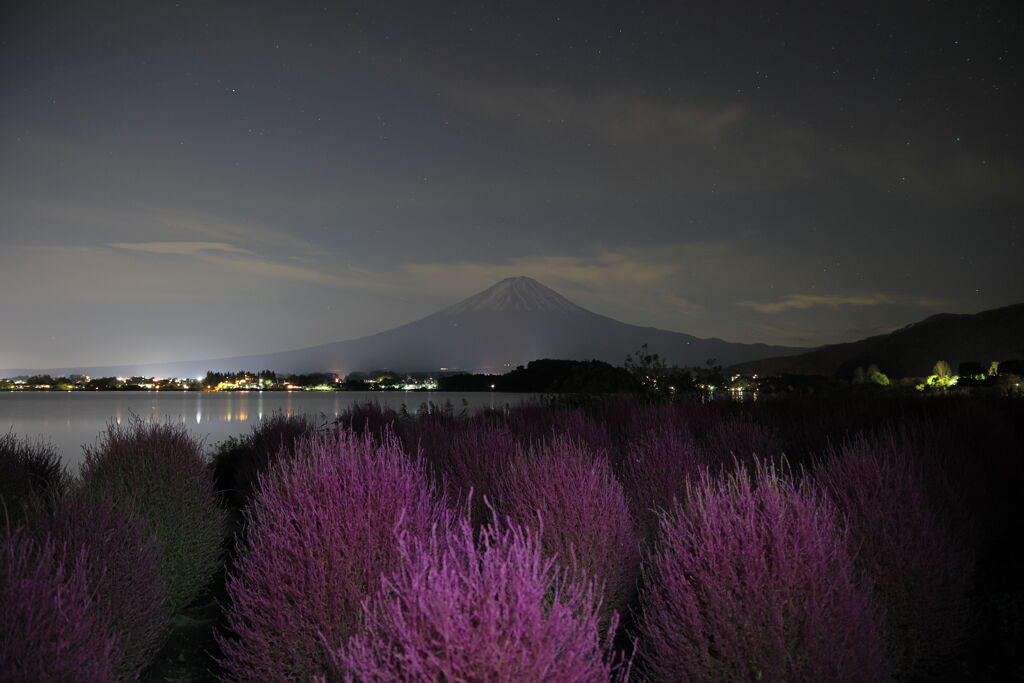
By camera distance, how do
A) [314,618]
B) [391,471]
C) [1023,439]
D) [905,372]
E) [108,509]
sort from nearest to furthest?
[314,618] < [391,471] < [108,509] < [1023,439] < [905,372]

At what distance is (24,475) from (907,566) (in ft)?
28.7

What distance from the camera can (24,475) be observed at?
25.7 ft

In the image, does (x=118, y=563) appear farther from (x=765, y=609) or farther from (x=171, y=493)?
(x=765, y=609)

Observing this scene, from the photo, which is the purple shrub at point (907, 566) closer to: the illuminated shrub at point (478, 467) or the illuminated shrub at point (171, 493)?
the illuminated shrub at point (478, 467)

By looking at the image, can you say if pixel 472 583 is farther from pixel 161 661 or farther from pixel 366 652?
pixel 161 661

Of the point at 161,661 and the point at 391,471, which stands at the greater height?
the point at 391,471

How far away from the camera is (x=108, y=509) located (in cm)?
448

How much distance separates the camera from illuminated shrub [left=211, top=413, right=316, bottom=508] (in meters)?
10.5

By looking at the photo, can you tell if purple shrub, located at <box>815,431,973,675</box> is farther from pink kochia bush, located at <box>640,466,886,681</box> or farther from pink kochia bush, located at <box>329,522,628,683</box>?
pink kochia bush, located at <box>329,522,628,683</box>

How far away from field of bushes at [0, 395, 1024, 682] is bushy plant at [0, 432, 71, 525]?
12 cm

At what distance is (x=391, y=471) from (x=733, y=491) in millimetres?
1892

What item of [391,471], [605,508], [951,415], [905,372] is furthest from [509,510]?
[905,372]

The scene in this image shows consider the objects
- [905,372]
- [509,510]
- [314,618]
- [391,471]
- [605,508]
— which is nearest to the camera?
[314,618]

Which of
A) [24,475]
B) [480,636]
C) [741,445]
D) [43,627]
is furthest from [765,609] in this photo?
[24,475]
